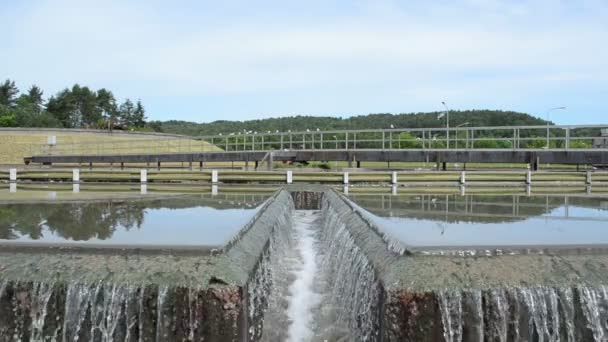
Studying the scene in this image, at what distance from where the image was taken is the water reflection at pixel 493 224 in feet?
21.7

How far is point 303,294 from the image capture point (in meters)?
8.32

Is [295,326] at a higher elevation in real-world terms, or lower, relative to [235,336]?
lower

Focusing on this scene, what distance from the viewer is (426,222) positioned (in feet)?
28.2

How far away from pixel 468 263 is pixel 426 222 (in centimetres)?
317

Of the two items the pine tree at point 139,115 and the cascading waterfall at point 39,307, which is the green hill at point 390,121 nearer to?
the pine tree at point 139,115

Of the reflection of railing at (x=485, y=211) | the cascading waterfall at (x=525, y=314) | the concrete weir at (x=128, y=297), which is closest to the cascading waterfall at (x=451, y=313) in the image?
the cascading waterfall at (x=525, y=314)

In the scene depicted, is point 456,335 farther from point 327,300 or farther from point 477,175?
point 477,175

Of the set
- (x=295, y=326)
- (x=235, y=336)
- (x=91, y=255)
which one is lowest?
(x=295, y=326)

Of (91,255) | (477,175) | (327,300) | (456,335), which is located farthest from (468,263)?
(477,175)

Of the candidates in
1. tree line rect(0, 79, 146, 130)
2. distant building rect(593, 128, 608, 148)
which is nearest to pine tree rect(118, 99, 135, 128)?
tree line rect(0, 79, 146, 130)

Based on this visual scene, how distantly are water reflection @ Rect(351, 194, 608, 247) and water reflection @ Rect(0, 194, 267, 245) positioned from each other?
7.09ft

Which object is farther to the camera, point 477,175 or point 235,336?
point 477,175

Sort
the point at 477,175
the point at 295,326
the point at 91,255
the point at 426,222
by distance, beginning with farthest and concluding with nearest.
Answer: the point at 477,175 < the point at 426,222 < the point at 295,326 < the point at 91,255

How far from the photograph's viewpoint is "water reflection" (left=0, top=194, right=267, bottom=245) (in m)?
6.82
